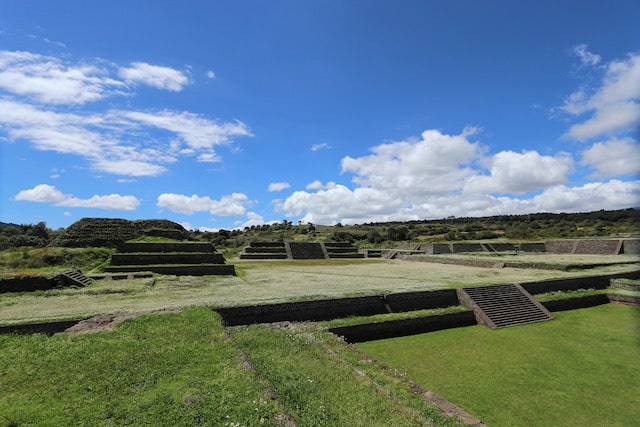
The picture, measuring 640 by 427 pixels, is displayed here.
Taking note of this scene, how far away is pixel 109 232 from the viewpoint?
25453 millimetres

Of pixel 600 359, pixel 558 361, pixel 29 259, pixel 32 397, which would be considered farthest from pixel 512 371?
pixel 29 259

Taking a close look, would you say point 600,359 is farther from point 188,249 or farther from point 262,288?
point 188,249

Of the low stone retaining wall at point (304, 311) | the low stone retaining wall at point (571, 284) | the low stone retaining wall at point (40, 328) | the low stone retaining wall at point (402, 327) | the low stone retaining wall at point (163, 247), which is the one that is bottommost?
the low stone retaining wall at point (402, 327)

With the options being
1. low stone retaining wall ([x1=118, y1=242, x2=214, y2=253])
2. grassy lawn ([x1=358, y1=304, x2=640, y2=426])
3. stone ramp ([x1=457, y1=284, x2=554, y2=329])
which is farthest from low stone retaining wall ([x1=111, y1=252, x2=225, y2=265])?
stone ramp ([x1=457, y1=284, x2=554, y2=329])

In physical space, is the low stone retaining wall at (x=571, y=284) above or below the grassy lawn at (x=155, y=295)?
below

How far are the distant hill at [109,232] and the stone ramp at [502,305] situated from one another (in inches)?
905

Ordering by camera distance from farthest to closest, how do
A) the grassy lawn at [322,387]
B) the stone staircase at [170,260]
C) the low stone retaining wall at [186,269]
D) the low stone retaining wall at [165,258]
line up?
1. the low stone retaining wall at [165,258]
2. the stone staircase at [170,260]
3. the low stone retaining wall at [186,269]
4. the grassy lawn at [322,387]

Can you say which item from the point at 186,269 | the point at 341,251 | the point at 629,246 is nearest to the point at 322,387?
the point at 186,269

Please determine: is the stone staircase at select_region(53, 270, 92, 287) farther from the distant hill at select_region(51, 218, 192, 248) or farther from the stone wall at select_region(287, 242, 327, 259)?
the stone wall at select_region(287, 242, 327, 259)

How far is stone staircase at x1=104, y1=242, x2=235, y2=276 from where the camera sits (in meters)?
19.8

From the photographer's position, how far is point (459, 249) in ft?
133

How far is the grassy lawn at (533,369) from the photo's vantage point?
259 inches

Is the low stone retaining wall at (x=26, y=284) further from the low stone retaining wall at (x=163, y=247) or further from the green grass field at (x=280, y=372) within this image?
the low stone retaining wall at (x=163, y=247)

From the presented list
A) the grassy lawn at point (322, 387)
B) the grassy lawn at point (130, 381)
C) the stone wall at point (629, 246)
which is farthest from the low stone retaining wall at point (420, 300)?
the stone wall at point (629, 246)
